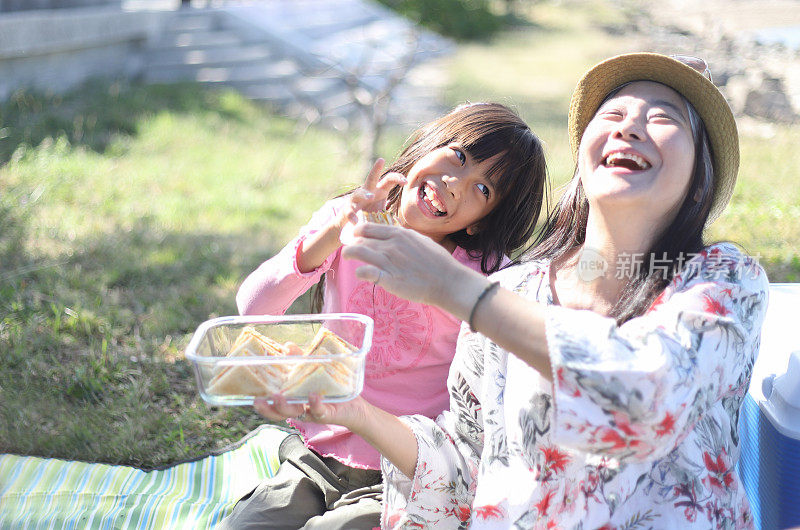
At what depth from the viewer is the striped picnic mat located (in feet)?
7.66

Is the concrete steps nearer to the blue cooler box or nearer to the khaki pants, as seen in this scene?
the khaki pants

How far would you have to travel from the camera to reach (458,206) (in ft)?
6.78

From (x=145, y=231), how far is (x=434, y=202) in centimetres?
288

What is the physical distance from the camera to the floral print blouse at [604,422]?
4.24 feet

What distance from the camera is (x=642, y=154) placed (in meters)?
1.59

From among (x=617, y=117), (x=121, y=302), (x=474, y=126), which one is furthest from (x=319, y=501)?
(x=121, y=302)

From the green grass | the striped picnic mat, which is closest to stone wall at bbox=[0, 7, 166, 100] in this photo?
the green grass

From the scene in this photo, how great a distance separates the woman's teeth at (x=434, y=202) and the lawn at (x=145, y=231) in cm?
78

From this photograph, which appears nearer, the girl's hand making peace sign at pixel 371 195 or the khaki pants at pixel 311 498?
the girl's hand making peace sign at pixel 371 195

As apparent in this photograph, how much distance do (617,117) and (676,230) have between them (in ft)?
0.90

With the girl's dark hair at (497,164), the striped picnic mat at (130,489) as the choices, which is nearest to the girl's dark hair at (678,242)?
the girl's dark hair at (497,164)

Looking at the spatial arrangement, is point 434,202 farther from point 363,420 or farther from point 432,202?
point 363,420

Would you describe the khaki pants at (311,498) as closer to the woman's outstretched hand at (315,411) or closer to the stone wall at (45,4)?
the woman's outstretched hand at (315,411)

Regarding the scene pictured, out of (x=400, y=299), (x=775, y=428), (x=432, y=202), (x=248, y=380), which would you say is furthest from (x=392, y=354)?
(x=775, y=428)
